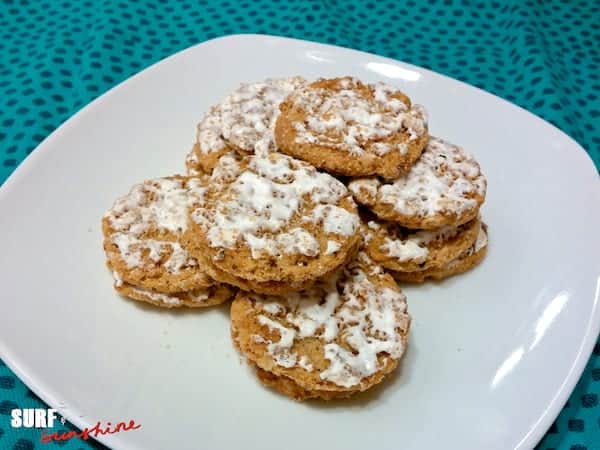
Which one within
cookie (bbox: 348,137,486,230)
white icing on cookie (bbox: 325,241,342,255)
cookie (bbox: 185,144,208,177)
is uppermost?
white icing on cookie (bbox: 325,241,342,255)

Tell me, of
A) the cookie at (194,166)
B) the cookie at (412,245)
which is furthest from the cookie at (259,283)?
the cookie at (194,166)

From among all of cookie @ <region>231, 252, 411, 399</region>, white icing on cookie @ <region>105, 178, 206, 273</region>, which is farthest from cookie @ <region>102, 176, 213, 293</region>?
cookie @ <region>231, 252, 411, 399</region>

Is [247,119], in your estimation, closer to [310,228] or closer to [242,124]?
[242,124]

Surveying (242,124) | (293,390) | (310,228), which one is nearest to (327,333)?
(293,390)

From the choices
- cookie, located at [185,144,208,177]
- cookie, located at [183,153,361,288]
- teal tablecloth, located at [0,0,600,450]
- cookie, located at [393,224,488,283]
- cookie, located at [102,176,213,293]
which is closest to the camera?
cookie, located at [183,153,361,288]

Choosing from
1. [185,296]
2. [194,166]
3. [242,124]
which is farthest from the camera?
[194,166]

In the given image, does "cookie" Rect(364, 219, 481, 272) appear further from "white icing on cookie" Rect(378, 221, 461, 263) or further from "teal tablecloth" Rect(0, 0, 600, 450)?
"teal tablecloth" Rect(0, 0, 600, 450)
